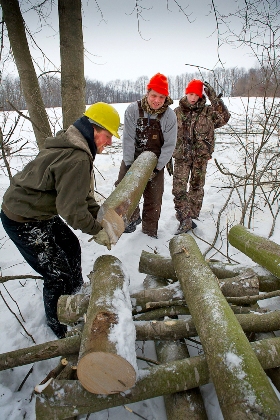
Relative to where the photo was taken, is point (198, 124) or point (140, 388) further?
point (198, 124)

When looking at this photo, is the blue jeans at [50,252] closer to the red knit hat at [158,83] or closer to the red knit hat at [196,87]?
the red knit hat at [158,83]

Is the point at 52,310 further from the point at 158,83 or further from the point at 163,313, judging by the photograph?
the point at 158,83

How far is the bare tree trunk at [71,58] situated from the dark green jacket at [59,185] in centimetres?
206

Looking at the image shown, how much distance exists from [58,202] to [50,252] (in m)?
0.57

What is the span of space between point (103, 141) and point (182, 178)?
2.33 m

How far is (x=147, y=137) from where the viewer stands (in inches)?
145

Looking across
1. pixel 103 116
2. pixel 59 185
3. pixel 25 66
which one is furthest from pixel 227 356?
pixel 25 66

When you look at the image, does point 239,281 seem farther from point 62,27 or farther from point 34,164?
point 62,27

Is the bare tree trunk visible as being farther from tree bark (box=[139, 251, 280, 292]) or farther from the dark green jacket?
tree bark (box=[139, 251, 280, 292])

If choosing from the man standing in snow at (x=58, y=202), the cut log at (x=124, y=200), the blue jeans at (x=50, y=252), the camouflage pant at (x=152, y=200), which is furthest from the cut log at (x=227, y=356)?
the camouflage pant at (x=152, y=200)

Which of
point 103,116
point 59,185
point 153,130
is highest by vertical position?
point 103,116

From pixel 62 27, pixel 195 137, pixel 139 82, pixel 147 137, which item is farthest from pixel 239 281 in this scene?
pixel 139 82

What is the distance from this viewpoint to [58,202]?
78.0 inches

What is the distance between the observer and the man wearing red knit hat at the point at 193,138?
4.02m
